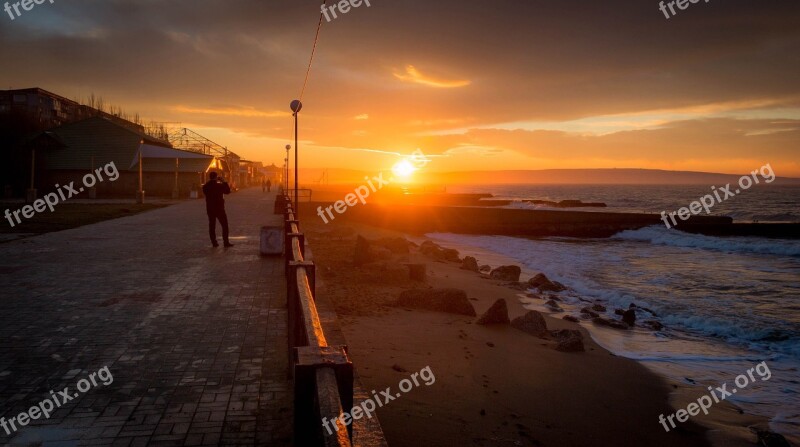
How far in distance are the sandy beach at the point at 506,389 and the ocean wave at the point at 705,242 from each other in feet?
74.9

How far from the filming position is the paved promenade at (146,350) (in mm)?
3570

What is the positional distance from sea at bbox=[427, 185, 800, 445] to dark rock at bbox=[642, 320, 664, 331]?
0.16 metres

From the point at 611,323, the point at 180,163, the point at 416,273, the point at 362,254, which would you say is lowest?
the point at 611,323

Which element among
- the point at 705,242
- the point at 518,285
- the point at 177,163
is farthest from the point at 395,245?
the point at 177,163

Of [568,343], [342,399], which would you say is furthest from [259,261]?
[342,399]

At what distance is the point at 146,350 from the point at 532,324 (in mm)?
6276

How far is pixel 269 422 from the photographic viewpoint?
3635 millimetres

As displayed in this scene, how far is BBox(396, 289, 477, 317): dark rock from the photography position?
9289 millimetres

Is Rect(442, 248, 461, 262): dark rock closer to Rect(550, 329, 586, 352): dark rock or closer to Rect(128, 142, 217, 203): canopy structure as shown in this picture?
Rect(550, 329, 586, 352): dark rock

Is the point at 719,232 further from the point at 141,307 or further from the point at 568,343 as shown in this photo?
the point at 141,307

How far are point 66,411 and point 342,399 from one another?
2.99 m
